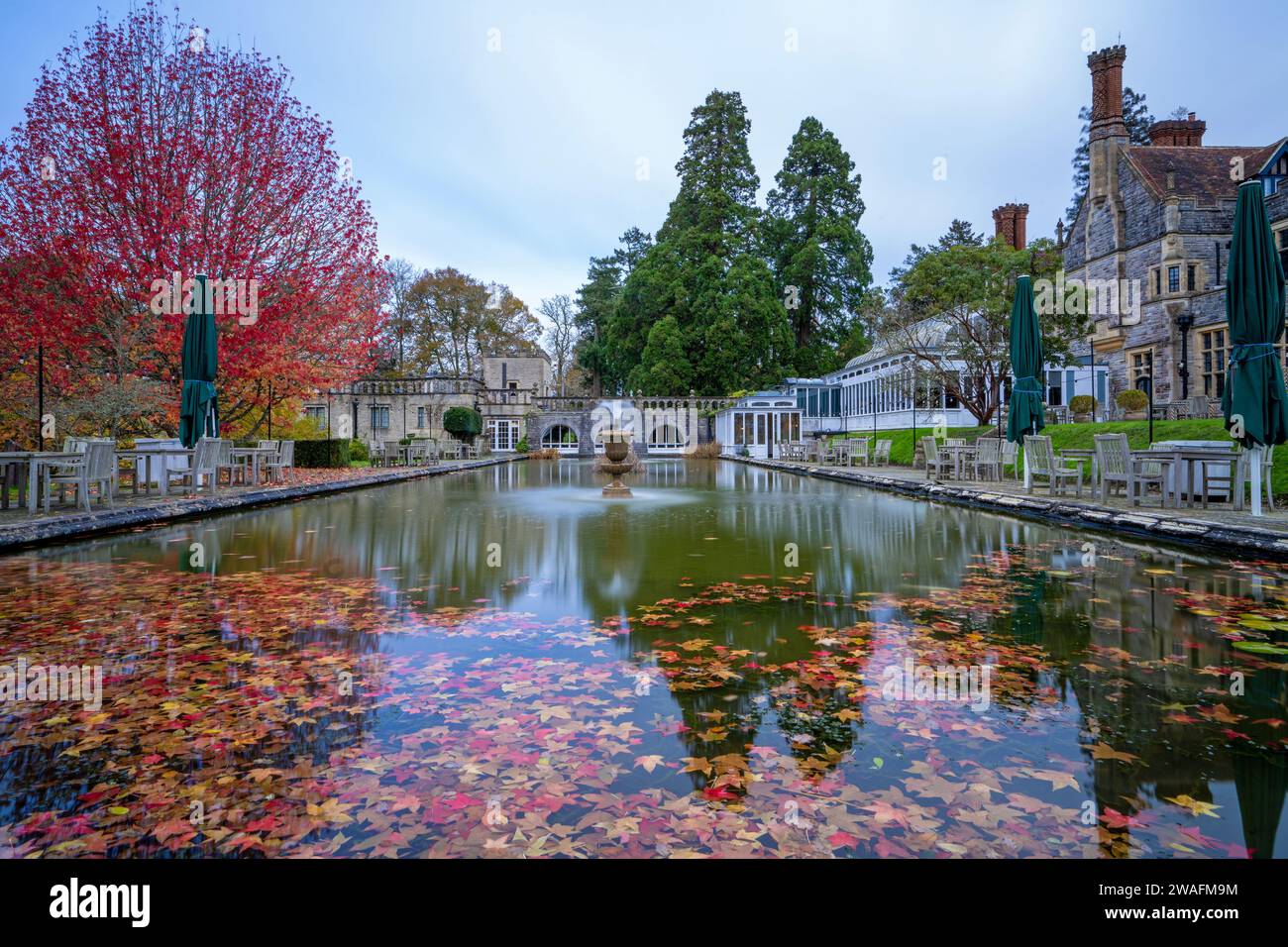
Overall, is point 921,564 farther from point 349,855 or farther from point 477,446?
point 477,446

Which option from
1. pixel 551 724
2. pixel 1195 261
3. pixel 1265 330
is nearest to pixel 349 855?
pixel 551 724

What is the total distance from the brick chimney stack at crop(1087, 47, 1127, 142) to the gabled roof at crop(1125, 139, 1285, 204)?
1.10m

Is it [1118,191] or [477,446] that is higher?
[1118,191]

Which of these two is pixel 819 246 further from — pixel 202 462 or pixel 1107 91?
pixel 202 462

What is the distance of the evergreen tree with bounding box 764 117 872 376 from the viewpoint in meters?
41.9

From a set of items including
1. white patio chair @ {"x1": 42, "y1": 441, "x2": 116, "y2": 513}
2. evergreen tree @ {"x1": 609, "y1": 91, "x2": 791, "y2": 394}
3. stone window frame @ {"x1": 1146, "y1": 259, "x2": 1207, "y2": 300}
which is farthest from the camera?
evergreen tree @ {"x1": 609, "y1": 91, "x2": 791, "y2": 394}

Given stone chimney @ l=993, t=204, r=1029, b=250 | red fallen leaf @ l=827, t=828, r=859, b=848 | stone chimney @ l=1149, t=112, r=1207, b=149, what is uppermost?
stone chimney @ l=1149, t=112, r=1207, b=149

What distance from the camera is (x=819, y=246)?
4197 centimetres

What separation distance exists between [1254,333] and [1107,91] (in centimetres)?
2567

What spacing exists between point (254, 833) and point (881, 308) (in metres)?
24.2

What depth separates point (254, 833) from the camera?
1.97 m

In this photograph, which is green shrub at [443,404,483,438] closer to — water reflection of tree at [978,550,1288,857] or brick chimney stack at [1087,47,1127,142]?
brick chimney stack at [1087,47,1127,142]

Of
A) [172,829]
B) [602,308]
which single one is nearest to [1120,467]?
[172,829]

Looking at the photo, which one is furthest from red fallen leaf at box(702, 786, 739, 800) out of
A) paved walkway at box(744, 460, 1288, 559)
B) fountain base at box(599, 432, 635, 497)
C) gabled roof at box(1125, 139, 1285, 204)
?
gabled roof at box(1125, 139, 1285, 204)
